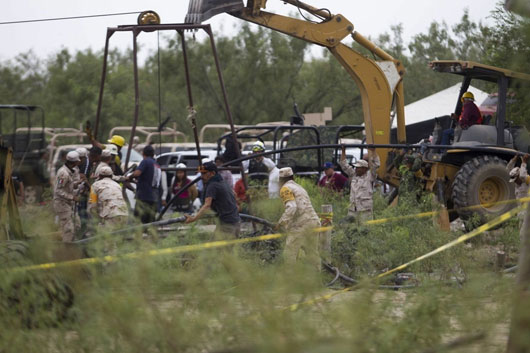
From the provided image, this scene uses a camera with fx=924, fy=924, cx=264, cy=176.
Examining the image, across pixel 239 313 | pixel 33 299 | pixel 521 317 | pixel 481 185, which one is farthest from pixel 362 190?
pixel 521 317

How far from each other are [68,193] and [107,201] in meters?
1.43

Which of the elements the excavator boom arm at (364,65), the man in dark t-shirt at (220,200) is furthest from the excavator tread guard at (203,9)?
the man in dark t-shirt at (220,200)

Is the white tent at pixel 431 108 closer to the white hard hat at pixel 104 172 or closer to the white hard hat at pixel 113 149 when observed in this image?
the white hard hat at pixel 113 149

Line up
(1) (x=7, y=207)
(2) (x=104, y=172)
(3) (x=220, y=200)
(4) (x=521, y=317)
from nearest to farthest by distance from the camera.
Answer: (4) (x=521, y=317), (1) (x=7, y=207), (3) (x=220, y=200), (2) (x=104, y=172)

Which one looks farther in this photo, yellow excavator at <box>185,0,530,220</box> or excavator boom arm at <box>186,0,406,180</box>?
excavator boom arm at <box>186,0,406,180</box>

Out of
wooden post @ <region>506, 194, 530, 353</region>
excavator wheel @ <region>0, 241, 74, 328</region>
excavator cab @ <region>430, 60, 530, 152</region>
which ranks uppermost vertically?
excavator cab @ <region>430, 60, 530, 152</region>

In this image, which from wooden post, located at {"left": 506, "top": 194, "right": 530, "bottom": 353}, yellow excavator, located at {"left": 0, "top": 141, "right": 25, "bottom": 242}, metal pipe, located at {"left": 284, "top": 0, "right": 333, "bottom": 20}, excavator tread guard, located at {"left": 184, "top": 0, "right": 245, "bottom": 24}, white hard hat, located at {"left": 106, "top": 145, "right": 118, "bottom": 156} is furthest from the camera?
metal pipe, located at {"left": 284, "top": 0, "right": 333, "bottom": 20}

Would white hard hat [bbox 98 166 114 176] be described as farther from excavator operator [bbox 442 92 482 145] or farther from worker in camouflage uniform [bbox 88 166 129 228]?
excavator operator [bbox 442 92 482 145]

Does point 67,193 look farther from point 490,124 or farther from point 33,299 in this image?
point 33,299

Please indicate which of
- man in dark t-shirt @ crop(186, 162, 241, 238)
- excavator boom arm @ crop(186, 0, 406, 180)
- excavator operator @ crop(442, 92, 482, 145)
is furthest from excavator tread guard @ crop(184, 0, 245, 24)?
excavator operator @ crop(442, 92, 482, 145)

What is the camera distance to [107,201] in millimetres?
11141

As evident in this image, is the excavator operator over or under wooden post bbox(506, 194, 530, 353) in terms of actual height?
over

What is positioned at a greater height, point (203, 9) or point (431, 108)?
point (203, 9)

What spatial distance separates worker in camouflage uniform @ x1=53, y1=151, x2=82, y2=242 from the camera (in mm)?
12195
